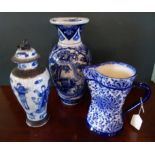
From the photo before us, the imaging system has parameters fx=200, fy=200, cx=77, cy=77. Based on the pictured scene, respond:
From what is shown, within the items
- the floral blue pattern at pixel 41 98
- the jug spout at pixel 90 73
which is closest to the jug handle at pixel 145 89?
the jug spout at pixel 90 73

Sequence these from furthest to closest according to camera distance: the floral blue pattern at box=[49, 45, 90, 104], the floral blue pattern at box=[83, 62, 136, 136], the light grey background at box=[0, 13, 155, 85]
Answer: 1. the light grey background at box=[0, 13, 155, 85]
2. the floral blue pattern at box=[49, 45, 90, 104]
3. the floral blue pattern at box=[83, 62, 136, 136]

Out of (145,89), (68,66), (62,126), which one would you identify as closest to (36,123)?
(62,126)

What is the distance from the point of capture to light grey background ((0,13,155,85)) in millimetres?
674

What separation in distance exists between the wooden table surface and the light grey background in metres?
0.18

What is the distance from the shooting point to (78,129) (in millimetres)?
542

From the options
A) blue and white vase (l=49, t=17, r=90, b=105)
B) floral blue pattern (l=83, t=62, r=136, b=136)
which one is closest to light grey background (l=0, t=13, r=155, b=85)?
blue and white vase (l=49, t=17, r=90, b=105)

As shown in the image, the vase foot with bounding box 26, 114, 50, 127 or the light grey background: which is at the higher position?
the light grey background

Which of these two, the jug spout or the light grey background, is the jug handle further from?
the light grey background

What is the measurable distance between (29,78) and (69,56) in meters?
0.13

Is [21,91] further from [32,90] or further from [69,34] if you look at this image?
[69,34]

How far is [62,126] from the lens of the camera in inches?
21.7

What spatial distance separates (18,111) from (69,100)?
0.16 m
